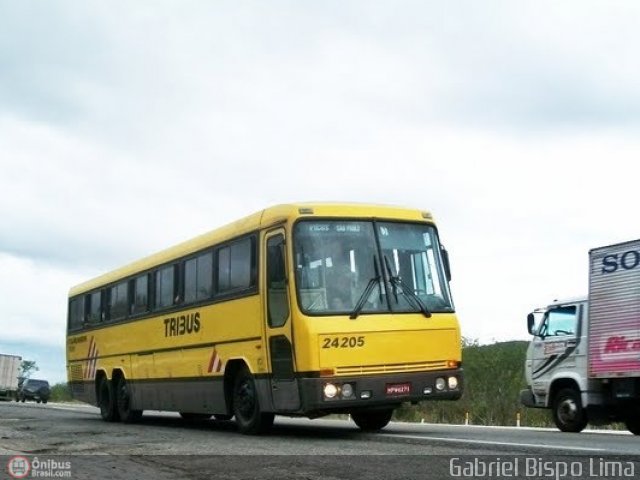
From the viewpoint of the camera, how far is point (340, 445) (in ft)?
37.1

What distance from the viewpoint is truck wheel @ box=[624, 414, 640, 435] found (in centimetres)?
1625

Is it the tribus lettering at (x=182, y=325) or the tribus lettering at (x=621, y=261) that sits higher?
the tribus lettering at (x=621, y=261)

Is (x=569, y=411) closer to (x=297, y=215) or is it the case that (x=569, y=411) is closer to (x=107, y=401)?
(x=297, y=215)

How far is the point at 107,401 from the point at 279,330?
9.38 metres

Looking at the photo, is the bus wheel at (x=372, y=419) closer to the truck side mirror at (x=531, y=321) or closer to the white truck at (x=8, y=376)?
the truck side mirror at (x=531, y=321)

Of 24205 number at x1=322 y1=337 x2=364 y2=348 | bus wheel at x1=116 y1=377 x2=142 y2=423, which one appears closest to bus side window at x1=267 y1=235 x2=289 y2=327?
24205 number at x1=322 y1=337 x2=364 y2=348

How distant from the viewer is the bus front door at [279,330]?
12.4 meters

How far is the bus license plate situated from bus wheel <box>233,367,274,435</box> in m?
2.01

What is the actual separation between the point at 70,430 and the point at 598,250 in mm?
9523

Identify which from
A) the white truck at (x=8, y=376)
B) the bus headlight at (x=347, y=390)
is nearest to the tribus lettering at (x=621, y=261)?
the bus headlight at (x=347, y=390)

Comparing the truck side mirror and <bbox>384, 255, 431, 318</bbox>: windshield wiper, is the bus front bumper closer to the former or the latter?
<bbox>384, 255, 431, 318</bbox>: windshield wiper

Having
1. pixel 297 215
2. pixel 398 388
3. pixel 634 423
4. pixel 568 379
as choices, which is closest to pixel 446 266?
pixel 398 388

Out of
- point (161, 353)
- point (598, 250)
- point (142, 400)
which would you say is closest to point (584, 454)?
point (598, 250)

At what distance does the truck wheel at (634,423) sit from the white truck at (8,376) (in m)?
47.7
